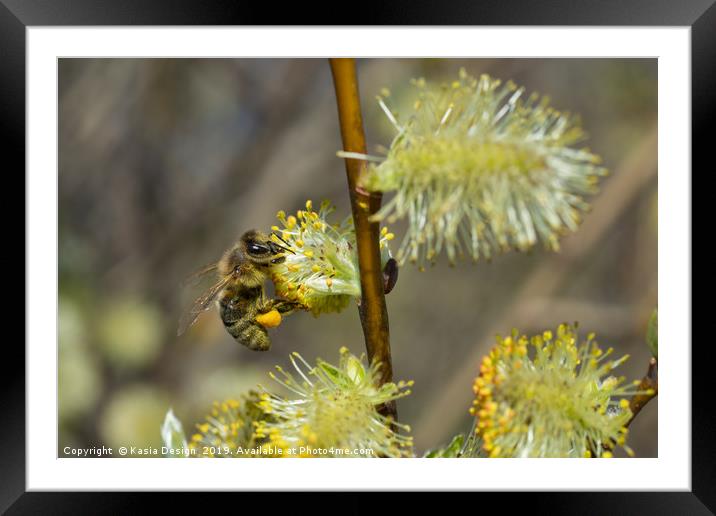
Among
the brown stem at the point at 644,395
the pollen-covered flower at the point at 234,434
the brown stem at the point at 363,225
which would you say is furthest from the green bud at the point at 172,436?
the brown stem at the point at 644,395

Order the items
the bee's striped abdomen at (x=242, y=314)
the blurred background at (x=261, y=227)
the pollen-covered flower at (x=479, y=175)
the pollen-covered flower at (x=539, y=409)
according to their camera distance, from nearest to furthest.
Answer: the pollen-covered flower at (x=479, y=175)
the pollen-covered flower at (x=539, y=409)
the bee's striped abdomen at (x=242, y=314)
the blurred background at (x=261, y=227)

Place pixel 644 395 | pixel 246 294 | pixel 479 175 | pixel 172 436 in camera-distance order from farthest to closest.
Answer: pixel 246 294 < pixel 172 436 < pixel 644 395 < pixel 479 175

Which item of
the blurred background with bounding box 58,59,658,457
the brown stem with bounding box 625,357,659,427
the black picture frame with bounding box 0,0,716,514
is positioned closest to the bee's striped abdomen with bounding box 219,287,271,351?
the black picture frame with bounding box 0,0,716,514

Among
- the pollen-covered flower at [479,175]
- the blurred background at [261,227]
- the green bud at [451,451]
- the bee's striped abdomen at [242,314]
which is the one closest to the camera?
the pollen-covered flower at [479,175]

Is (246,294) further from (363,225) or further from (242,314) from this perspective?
(363,225)

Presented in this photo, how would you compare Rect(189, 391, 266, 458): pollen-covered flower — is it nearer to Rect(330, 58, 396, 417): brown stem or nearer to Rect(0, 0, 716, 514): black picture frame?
Rect(0, 0, 716, 514): black picture frame

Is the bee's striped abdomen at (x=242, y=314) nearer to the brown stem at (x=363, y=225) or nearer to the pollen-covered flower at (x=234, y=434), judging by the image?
the pollen-covered flower at (x=234, y=434)

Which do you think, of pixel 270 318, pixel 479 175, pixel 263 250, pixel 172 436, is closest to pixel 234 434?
pixel 172 436
